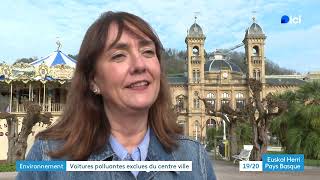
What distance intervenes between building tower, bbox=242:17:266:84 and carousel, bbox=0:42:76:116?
56225 mm

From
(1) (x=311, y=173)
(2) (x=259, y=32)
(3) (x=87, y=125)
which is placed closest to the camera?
A: (3) (x=87, y=125)

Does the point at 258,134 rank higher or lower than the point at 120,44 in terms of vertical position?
lower

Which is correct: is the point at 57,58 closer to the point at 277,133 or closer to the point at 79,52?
the point at 277,133

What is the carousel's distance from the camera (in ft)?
93.9

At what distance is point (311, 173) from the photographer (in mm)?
17500

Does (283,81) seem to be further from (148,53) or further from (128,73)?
(128,73)

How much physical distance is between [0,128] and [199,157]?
94.4 feet

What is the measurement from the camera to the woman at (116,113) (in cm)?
211

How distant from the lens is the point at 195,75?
279 ft

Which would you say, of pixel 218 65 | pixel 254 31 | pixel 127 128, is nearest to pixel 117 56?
pixel 127 128

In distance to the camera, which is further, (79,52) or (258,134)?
(258,134)

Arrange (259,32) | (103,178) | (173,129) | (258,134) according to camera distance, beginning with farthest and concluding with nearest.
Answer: (259,32)
(258,134)
(173,129)
(103,178)

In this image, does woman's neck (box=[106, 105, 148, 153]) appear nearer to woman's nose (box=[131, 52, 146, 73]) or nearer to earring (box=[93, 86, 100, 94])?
earring (box=[93, 86, 100, 94])

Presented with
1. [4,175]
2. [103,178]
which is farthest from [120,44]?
[4,175]
